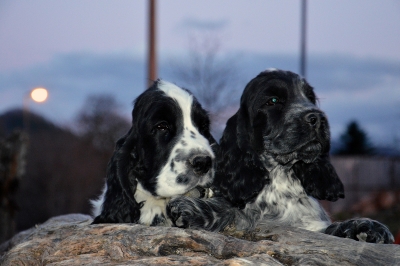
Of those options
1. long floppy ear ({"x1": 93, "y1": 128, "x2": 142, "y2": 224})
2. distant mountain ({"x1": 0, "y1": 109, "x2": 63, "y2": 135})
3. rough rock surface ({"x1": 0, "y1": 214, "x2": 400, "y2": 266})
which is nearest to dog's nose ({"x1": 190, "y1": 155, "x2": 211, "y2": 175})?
rough rock surface ({"x1": 0, "y1": 214, "x2": 400, "y2": 266})

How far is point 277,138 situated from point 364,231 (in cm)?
99

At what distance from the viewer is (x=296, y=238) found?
401cm

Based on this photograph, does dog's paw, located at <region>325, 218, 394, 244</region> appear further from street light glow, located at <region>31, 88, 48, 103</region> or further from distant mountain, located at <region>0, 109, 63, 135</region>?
distant mountain, located at <region>0, 109, 63, 135</region>

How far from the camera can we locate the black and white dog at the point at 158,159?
4512mm

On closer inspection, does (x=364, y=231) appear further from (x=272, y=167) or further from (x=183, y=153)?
(x=183, y=153)

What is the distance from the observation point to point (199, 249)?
12.8ft

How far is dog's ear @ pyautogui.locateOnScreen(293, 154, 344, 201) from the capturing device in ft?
15.8

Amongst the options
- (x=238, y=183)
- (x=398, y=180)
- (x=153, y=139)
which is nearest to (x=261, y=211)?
(x=238, y=183)

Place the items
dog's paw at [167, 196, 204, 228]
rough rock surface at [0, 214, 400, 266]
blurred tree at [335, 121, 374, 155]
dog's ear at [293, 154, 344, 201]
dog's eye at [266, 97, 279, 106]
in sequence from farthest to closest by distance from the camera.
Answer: blurred tree at [335, 121, 374, 155], dog's ear at [293, 154, 344, 201], dog's eye at [266, 97, 279, 106], dog's paw at [167, 196, 204, 228], rough rock surface at [0, 214, 400, 266]

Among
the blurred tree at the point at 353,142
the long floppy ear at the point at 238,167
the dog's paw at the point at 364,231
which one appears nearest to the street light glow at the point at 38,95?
the long floppy ear at the point at 238,167

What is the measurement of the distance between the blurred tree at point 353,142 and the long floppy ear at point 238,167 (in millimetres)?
30838

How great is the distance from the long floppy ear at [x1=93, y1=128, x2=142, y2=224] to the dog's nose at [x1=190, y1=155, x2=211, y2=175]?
70 cm

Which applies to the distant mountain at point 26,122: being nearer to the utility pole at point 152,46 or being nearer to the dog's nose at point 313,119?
the utility pole at point 152,46

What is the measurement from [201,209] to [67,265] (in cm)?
110
